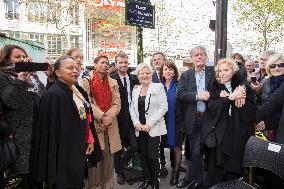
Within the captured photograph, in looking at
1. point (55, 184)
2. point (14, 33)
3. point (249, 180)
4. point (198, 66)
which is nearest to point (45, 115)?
point (55, 184)

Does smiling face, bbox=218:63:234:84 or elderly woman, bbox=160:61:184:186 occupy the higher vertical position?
smiling face, bbox=218:63:234:84

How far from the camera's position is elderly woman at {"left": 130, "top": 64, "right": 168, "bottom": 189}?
5188 mm

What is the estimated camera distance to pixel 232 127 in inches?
179

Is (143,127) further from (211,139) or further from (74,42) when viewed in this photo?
(74,42)

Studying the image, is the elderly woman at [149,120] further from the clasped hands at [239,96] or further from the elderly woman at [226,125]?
the clasped hands at [239,96]

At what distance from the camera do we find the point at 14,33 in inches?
1411

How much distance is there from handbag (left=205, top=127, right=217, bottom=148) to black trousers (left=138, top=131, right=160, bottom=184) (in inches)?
33.9

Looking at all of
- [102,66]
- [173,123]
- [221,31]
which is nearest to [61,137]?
[102,66]

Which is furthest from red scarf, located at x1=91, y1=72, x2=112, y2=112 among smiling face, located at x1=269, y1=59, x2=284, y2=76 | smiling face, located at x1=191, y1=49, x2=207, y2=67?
smiling face, located at x1=269, y1=59, x2=284, y2=76

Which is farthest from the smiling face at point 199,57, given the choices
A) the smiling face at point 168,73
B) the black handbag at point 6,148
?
the black handbag at point 6,148

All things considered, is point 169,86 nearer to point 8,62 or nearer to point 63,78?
point 63,78

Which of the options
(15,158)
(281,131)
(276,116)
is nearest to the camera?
(15,158)

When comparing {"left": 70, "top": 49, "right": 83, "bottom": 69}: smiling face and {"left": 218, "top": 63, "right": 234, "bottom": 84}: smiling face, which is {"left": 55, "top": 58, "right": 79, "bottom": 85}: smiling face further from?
{"left": 218, "top": 63, "right": 234, "bottom": 84}: smiling face

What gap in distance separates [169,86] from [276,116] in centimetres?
191
